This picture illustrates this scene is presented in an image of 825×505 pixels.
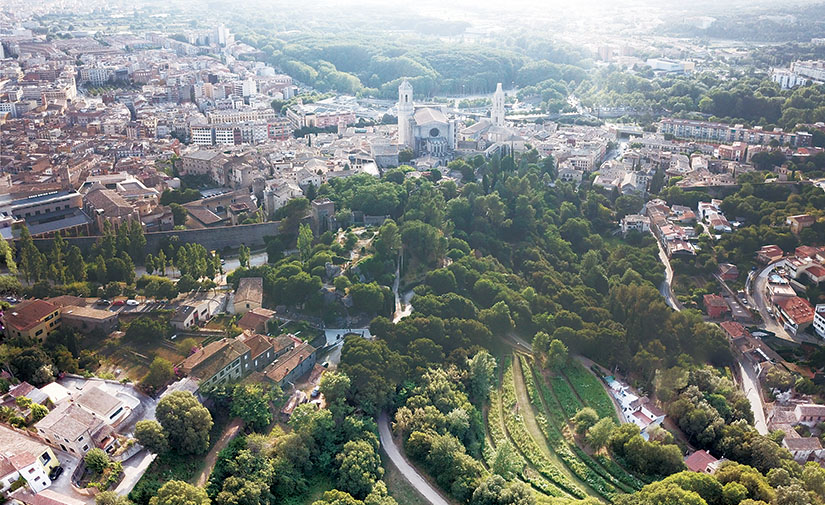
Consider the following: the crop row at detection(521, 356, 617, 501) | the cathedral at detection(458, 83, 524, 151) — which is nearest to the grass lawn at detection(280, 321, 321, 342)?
the crop row at detection(521, 356, 617, 501)

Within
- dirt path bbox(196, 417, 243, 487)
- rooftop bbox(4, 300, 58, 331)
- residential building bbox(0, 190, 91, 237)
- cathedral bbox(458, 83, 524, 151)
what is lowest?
dirt path bbox(196, 417, 243, 487)

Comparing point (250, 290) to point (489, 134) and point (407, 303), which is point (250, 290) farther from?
point (489, 134)

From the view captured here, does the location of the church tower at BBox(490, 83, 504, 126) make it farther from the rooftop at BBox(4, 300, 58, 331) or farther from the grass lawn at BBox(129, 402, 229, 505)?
the grass lawn at BBox(129, 402, 229, 505)

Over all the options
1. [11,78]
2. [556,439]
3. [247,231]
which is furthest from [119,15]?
[556,439]

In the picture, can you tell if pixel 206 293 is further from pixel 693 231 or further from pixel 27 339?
pixel 693 231

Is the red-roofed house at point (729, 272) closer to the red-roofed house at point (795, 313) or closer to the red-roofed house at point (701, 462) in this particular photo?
the red-roofed house at point (795, 313)

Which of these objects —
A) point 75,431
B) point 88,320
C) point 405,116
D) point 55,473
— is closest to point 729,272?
point 405,116

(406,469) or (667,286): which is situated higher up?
(667,286)
